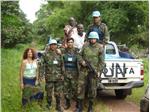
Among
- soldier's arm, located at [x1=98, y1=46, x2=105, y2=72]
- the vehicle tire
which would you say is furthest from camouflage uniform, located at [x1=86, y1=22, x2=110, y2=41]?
the vehicle tire

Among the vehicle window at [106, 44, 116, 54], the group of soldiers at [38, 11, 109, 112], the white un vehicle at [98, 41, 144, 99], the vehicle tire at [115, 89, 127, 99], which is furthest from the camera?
the vehicle window at [106, 44, 116, 54]

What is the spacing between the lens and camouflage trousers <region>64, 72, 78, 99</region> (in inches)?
Answer: 374

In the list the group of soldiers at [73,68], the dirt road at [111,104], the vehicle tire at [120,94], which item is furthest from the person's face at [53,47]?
the vehicle tire at [120,94]

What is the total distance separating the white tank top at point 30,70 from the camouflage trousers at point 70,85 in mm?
747

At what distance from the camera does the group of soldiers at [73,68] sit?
30.0 feet

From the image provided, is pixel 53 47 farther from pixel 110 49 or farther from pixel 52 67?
pixel 110 49

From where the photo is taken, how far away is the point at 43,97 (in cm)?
951

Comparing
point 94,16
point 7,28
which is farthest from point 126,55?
point 7,28

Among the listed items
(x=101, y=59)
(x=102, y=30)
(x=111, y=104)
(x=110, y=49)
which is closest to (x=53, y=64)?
(x=101, y=59)

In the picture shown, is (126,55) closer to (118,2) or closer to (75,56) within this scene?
(75,56)

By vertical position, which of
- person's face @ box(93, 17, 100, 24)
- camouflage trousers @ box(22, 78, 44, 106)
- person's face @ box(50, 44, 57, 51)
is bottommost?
camouflage trousers @ box(22, 78, 44, 106)

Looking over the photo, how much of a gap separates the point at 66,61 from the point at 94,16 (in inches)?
46.0

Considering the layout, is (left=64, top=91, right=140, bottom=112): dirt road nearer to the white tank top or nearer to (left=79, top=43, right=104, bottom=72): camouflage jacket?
(left=79, top=43, right=104, bottom=72): camouflage jacket

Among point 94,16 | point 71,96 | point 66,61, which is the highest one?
point 94,16
